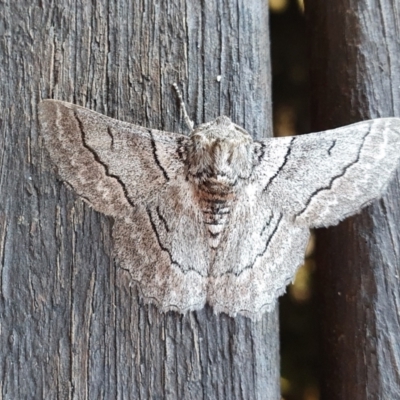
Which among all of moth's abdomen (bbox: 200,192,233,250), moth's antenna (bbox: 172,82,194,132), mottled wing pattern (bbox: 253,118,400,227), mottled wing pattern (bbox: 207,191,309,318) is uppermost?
moth's antenna (bbox: 172,82,194,132)

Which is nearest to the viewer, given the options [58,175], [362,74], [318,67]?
[58,175]

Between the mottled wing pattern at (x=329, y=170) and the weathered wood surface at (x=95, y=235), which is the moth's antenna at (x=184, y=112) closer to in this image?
the weathered wood surface at (x=95, y=235)

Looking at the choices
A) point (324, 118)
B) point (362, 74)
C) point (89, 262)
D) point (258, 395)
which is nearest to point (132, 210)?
point (89, 262)

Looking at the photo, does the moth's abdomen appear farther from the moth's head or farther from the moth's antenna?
the moth's antenna

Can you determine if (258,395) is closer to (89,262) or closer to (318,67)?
(89,262)

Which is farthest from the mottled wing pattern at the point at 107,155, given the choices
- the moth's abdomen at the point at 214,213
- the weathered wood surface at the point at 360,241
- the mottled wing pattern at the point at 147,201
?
the weathered wood surface at the point at 360,241

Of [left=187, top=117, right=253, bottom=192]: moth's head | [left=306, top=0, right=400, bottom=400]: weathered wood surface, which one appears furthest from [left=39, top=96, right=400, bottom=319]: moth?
[left=306, top=0, right=400, bottom=400]: weathered wood surface
